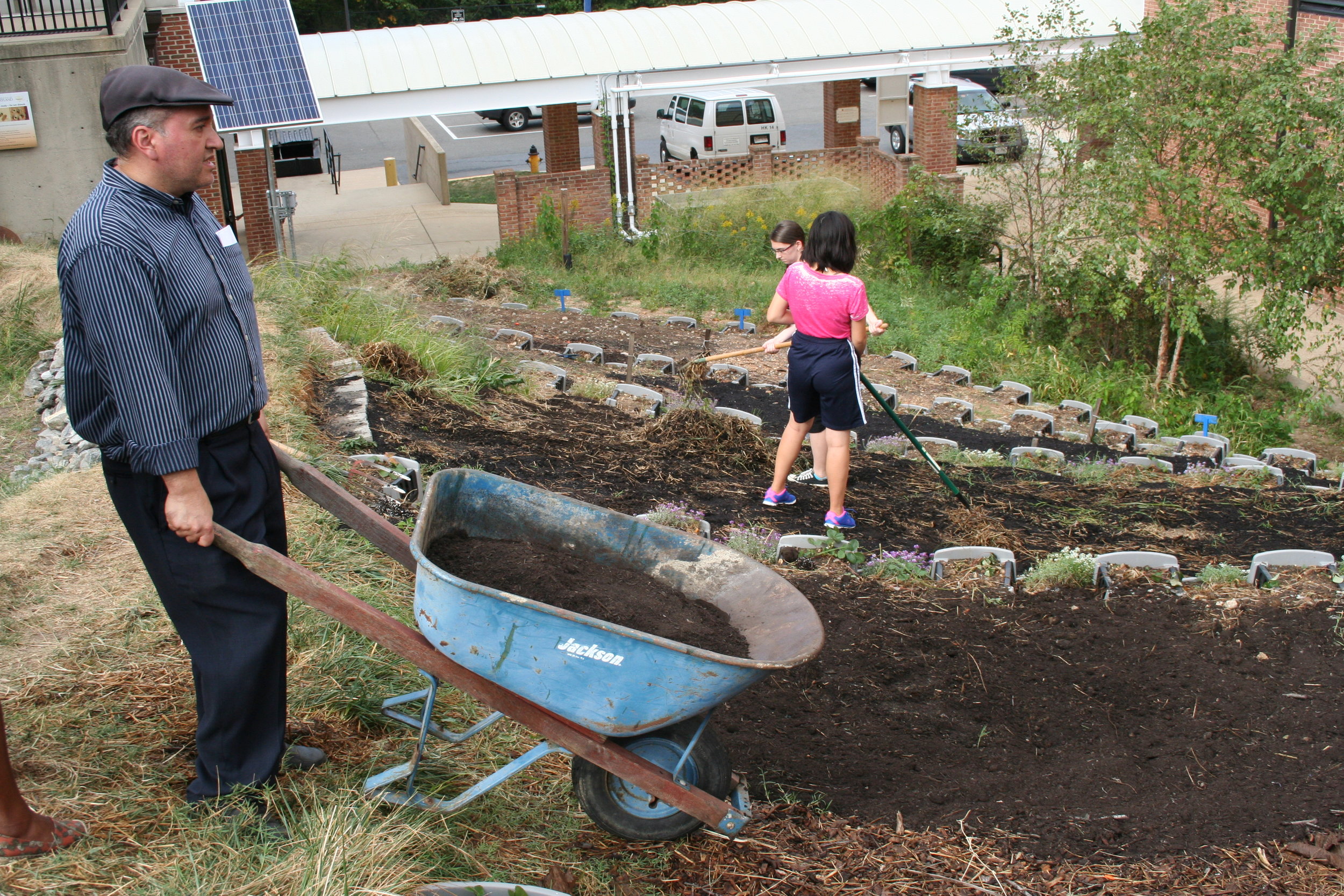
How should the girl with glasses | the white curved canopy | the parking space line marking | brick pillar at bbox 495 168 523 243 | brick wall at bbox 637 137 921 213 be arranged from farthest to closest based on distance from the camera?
the parking space line marking
brick wall at bbox 637 137 921 213
the white curved canopy
brick pillar at bbox 495 168 523 243
the girl with glasses

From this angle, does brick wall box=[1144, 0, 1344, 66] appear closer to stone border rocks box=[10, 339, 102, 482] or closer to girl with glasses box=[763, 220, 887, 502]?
Answer: girl with glasses box=[763, 220, 887, 502]

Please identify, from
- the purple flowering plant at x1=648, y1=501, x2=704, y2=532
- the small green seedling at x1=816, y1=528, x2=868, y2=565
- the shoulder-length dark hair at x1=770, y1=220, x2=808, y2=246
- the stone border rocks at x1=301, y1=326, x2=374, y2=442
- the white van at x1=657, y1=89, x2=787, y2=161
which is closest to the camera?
the small green seedling at x1=816, y1=528, x2=868, y2=565

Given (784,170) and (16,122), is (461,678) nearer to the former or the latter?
(16,122)

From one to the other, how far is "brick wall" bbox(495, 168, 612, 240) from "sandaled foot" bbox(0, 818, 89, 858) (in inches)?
543

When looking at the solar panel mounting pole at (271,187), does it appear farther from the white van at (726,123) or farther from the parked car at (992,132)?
the white van at (726,123)

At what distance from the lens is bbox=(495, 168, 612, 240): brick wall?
53.2 ft

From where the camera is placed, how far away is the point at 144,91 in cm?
263

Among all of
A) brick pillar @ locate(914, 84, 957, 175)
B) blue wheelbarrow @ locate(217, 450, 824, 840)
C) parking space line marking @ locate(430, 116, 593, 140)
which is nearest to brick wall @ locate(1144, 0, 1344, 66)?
brick pillar @ locate(914, 84, 957, 175)

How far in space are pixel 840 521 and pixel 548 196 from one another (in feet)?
37.7

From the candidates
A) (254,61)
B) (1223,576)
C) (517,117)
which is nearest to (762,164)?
(254,61)

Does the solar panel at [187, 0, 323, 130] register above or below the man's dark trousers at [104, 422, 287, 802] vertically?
above

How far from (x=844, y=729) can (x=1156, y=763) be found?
108cm

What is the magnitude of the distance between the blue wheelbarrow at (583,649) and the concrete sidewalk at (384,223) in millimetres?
10960

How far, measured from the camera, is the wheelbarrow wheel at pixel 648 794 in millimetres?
3184
